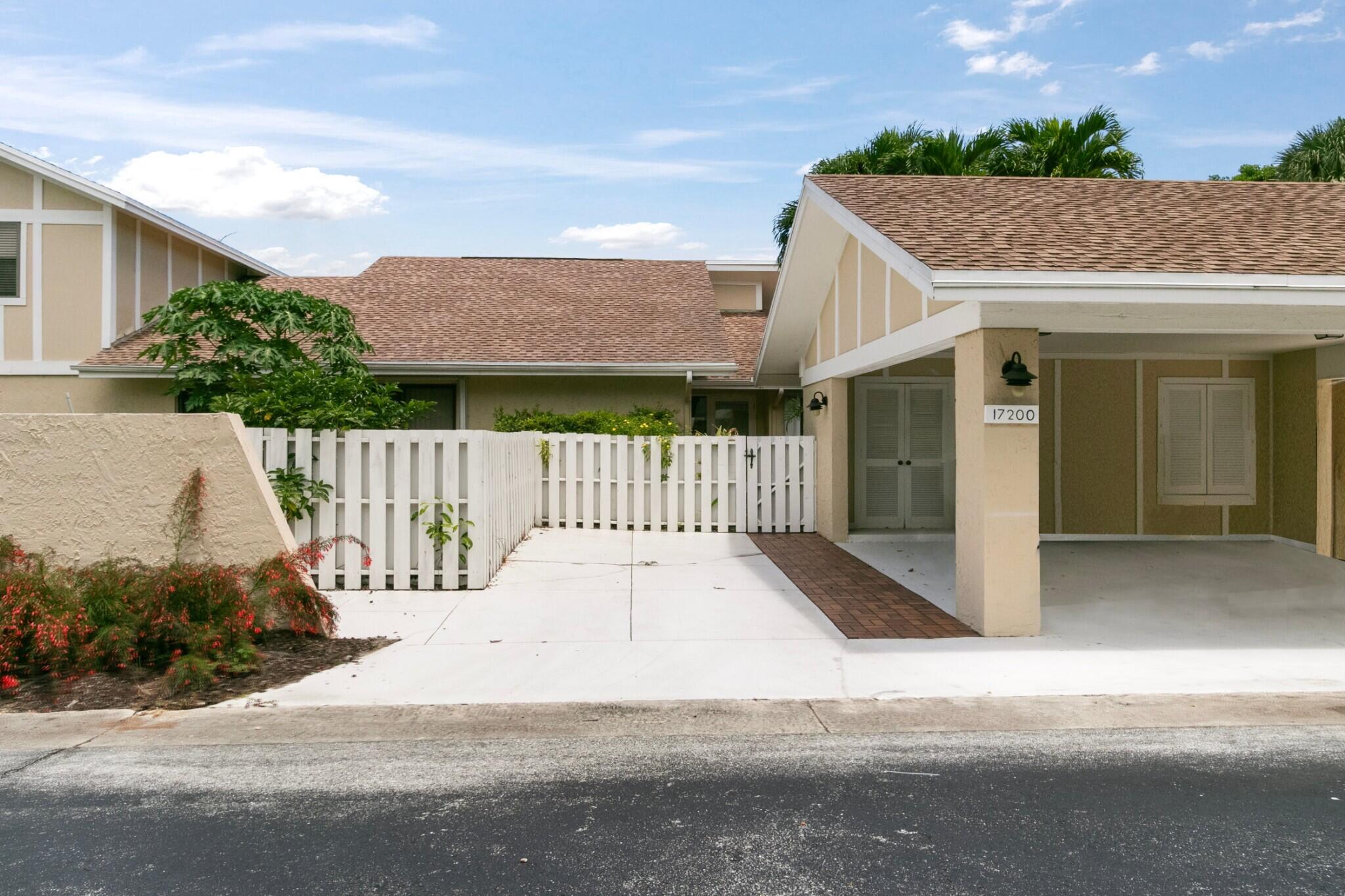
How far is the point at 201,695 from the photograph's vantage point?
595cm

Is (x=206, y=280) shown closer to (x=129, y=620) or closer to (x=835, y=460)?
(x=835, y=460)

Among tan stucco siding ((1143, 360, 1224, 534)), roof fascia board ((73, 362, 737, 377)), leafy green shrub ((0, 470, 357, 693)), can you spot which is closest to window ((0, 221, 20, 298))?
roof fascia board ((73, 362, 737, 377))

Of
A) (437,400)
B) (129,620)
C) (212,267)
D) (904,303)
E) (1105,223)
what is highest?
(212,267)

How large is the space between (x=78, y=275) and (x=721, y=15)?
38.0 feet

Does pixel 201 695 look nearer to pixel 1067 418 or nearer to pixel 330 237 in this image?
pixel 1067 418

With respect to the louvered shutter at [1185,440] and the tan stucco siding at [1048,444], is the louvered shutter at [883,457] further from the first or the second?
the louvered shutter at [1185,440]

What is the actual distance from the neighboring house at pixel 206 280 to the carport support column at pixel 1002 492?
26.5 ft

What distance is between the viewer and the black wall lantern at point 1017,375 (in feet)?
23.5

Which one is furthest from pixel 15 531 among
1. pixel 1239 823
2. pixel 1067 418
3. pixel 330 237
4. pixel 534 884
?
pixel 330 237

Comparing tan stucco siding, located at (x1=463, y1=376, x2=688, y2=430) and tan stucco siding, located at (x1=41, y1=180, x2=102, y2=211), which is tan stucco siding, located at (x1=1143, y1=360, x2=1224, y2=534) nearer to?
tan stucco siding, located at (x1=463, y1=376, x2=688, y2=430)

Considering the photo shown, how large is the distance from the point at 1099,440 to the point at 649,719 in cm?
982

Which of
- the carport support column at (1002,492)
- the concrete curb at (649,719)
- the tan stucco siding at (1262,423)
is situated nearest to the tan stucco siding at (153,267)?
the concrete curb at (649,719)

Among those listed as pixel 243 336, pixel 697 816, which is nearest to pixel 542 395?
pixel 243 336

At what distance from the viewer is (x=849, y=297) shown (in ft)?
38.5
